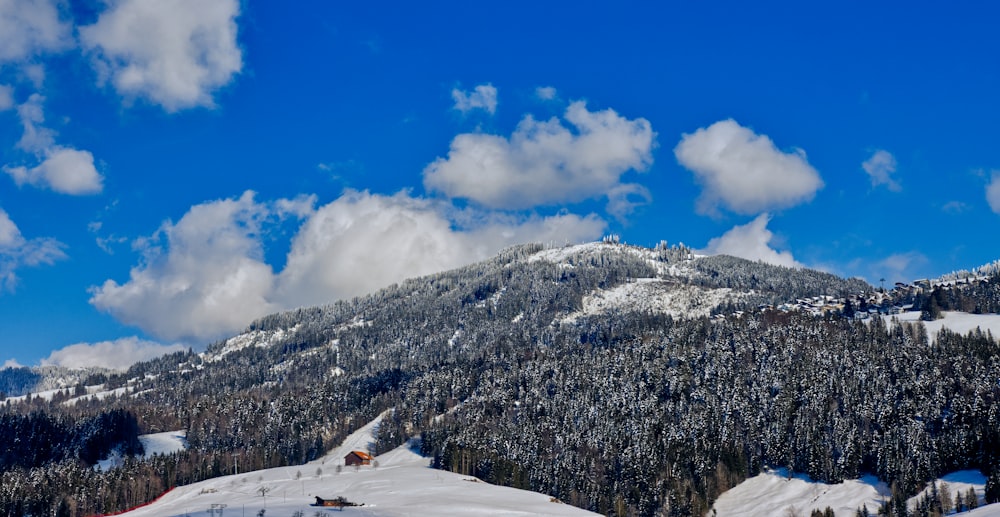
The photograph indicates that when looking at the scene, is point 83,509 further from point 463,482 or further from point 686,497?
point 686,497

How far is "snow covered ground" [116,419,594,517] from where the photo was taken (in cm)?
13378

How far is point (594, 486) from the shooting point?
194250 mm

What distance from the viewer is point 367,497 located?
154 metres

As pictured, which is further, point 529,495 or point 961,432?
point 961,432

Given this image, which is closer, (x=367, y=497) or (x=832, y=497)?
(x=367, y=497)

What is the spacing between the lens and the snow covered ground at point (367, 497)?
439 feet

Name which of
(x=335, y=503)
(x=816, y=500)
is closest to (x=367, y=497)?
(x=335, y=503)

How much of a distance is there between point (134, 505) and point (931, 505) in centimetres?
17397

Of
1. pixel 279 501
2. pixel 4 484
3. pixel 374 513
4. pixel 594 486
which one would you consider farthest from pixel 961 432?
pixel 4 484

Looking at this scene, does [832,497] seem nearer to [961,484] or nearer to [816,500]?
[816,500]

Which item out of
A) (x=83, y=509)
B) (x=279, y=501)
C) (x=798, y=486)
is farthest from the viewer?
(x=798, y=486)

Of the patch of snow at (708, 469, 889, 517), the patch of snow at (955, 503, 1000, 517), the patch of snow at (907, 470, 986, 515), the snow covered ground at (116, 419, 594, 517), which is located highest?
the snow covered ground at (116, 419, 594, 517)

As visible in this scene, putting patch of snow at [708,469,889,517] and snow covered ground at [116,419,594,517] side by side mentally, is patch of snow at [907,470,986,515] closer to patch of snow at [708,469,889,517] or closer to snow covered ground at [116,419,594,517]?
patch of snow at [708,469,889,517]

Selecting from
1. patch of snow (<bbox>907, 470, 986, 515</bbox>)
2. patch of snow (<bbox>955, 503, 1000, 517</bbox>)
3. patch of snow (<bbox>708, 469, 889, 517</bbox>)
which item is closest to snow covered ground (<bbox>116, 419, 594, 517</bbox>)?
patch of snow (<bbox>955, 503, 1000, 517</bbox>)
